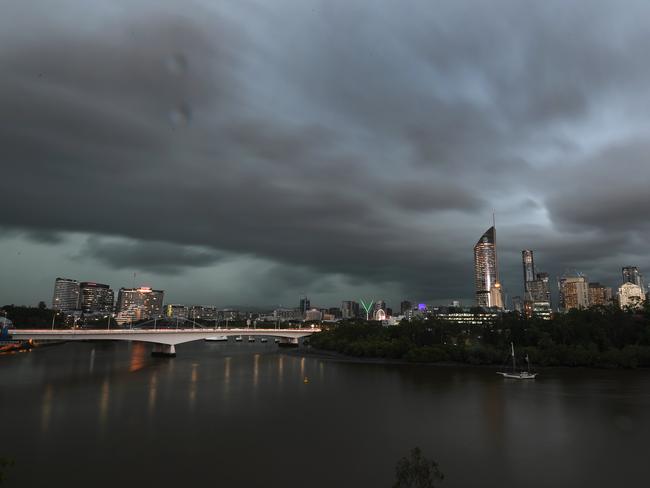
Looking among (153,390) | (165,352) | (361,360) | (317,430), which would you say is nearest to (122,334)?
(165,352)

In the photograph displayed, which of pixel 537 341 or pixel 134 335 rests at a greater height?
pixel 134 335

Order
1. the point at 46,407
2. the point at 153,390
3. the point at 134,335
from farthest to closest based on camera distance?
the point at 134,335 < the point at 153,390 < the point at 46,407

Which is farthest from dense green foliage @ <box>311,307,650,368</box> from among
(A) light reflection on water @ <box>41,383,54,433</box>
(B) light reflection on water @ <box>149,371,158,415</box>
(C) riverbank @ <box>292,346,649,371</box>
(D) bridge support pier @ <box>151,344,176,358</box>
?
(A) light reflection on water @ <box>41,383,54,433</box>

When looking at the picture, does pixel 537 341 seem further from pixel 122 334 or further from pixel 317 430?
pixel 122 334

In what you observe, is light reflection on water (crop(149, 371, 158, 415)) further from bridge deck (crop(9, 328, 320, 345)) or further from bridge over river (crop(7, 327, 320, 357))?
bridge over river (crop(7, 327, 320, 357))

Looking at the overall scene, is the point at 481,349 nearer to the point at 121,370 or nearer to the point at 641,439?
the point at 641,439

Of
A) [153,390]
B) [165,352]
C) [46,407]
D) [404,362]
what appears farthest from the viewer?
[165,352]

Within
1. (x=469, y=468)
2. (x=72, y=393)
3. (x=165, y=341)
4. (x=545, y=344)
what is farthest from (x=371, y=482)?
(x=165, y=341)
